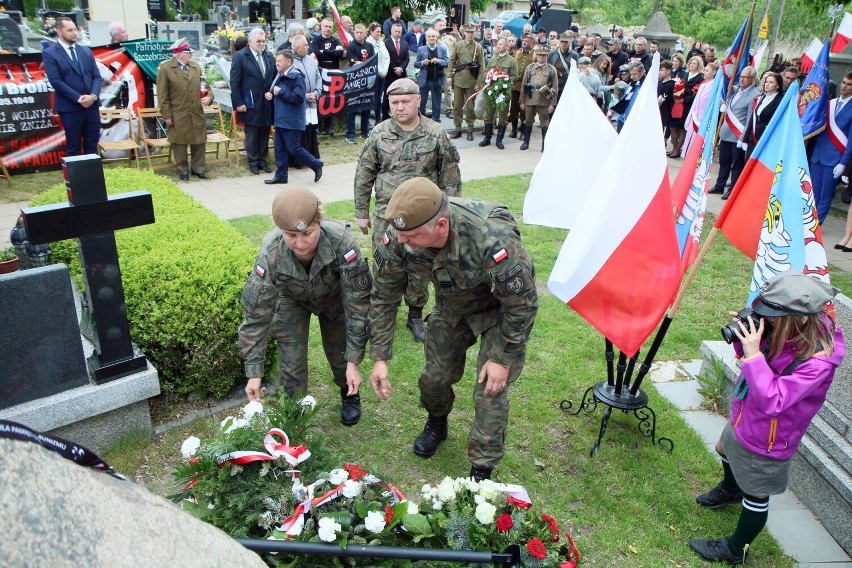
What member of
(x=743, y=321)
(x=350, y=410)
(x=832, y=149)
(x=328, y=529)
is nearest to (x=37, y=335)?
(x=350, y=410)

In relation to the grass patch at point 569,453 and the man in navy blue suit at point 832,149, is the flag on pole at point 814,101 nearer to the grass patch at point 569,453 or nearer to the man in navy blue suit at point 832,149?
the man in navy blue suit at point 832,149

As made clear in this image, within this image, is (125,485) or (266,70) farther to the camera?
(266,70)

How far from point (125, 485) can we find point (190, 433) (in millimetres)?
3471

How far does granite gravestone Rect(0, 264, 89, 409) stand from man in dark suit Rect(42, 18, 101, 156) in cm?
663

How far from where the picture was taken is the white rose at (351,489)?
2875mm

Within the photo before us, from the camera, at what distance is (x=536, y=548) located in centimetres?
264

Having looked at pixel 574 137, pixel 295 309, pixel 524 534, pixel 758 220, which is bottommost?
pixel 524 534

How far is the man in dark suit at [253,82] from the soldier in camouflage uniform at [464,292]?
25.6ft

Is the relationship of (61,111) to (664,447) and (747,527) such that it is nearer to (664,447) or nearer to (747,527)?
(664,447)

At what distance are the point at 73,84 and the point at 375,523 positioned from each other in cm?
909

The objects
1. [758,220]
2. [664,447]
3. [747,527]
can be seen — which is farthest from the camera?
[664,447]

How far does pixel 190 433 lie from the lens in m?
4.55

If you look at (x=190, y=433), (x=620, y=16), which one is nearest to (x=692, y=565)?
(x=190, y=433)

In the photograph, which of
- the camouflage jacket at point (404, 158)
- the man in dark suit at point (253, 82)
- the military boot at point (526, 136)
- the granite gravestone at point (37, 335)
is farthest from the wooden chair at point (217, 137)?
the granite gravestone at point (37, 335)
